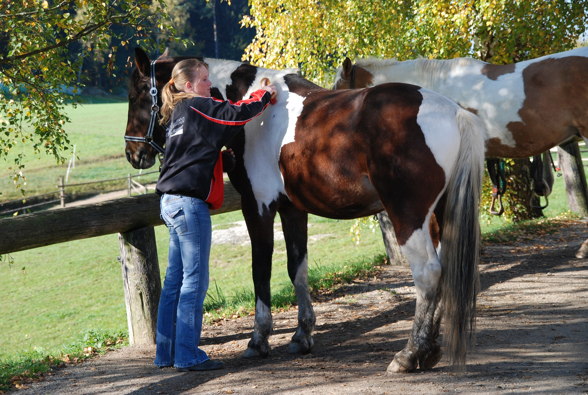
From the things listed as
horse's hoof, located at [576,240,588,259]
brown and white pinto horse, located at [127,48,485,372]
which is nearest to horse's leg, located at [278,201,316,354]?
brown and white pinto horse, located at [127,48,485,372]

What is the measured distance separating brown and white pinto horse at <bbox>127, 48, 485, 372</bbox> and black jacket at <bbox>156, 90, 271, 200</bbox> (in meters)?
0.34

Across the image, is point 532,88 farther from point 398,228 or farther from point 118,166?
point 118,166

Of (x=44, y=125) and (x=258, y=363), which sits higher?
(x=44, y=125)

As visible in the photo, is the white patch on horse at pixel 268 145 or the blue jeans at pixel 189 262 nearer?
the blue jeans at pixel 189 262

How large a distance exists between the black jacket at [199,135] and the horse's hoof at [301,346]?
1264mm

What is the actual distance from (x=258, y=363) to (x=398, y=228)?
144 centimetres

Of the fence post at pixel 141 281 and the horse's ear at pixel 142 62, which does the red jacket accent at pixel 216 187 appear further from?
the fence post at pixel 141 281

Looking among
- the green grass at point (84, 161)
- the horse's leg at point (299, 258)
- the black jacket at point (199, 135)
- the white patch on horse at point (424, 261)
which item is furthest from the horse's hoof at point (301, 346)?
the green grass at point (84, 161)

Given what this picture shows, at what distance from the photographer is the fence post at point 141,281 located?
18.2ft

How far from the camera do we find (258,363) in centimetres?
464

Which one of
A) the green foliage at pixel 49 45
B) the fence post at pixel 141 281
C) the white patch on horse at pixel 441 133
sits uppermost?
the green foliage at pixel 49 45

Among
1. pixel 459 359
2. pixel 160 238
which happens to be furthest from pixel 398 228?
pixel 160 238

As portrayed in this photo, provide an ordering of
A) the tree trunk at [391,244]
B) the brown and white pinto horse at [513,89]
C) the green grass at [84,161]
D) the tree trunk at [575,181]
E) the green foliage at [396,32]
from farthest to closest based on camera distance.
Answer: the green grass at [84,161]
the tree trunk at [575,181]
the green foliage at [396,32]
the tree trunk at [391,244]
the brown and white pinto horse at [513,89]

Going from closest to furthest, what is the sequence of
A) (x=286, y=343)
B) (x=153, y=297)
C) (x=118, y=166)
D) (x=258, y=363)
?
(x=258, y=363) → (x=286, y=343) → (x=153, y=297) → (x=118, y=166)
